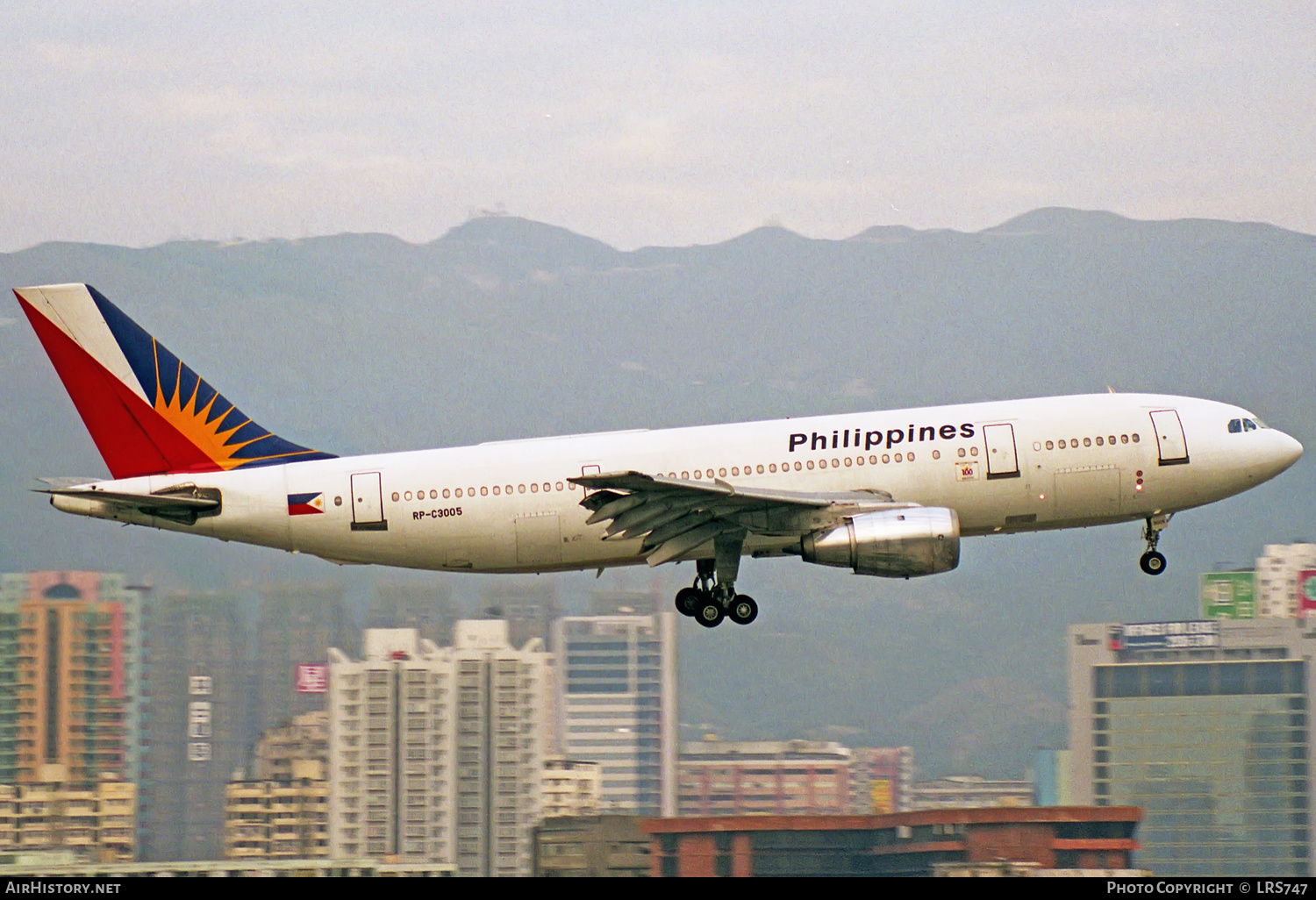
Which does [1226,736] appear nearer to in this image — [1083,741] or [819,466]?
[1083,741]

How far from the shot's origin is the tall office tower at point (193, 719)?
13688 cm

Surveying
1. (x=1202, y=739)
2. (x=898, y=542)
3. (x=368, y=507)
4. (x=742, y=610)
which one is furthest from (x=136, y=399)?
(x=1202, y=739)

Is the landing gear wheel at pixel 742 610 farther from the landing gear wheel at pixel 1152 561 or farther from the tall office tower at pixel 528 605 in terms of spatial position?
the tall office tower at pixel 528 605

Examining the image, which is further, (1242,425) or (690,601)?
(1242,425)

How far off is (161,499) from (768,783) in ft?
436

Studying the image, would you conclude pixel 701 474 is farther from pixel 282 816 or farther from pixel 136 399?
pixel 282 816

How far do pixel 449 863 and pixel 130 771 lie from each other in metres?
43.5

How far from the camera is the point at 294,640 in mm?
151500

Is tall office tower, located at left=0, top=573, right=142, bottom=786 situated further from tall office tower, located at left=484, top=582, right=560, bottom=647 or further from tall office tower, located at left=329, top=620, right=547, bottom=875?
tall office tower, located at left=484, top=582, right=560, bottom=647

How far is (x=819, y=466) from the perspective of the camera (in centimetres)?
3541

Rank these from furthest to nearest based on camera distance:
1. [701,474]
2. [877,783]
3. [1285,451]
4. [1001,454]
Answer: [877,783] < [1285,451] < [701,474] < [1001,454]

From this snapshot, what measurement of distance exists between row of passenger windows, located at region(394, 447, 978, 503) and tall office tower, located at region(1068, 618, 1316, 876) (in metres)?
116

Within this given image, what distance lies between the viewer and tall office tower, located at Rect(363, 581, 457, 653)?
502 ft
